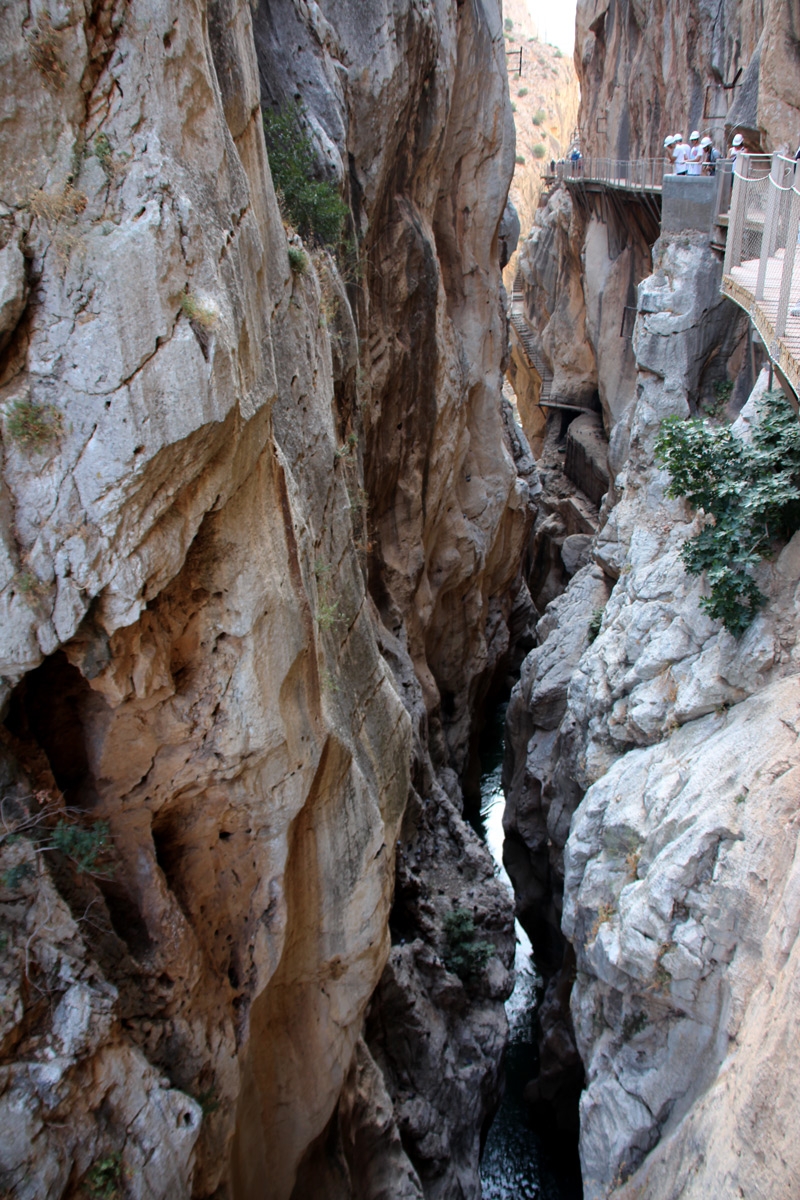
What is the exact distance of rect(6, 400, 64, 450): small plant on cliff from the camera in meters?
4.51

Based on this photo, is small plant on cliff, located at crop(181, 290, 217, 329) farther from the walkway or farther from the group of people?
the group of people

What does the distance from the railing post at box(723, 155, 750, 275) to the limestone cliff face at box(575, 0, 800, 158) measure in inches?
55.7

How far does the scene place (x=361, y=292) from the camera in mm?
11281

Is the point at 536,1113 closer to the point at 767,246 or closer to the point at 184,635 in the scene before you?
the point at 184,635

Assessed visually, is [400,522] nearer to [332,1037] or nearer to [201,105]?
[332,1037]

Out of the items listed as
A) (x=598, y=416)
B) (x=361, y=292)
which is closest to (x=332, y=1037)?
(x=361, y=292)

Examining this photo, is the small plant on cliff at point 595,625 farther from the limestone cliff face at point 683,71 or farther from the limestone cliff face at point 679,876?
the limestone cliff face at point 683,71

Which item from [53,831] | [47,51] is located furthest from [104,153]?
[53,831]

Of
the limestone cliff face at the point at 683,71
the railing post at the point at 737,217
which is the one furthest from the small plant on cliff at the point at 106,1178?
the limestone cliff face at the point at 683,71

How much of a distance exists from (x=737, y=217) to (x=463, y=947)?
11.5m

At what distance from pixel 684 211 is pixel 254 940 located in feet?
45.4

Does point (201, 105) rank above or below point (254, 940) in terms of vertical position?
above

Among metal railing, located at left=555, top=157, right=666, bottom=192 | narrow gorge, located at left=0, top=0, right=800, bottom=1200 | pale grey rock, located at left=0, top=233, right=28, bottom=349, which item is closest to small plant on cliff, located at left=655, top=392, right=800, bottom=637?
narrow gorge, located at left=0, top=0, right=800, bottom=1200

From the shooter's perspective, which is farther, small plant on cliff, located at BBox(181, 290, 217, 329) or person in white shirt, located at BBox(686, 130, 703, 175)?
person in white shirt, located at BBox(686, 130, 703, 175)
